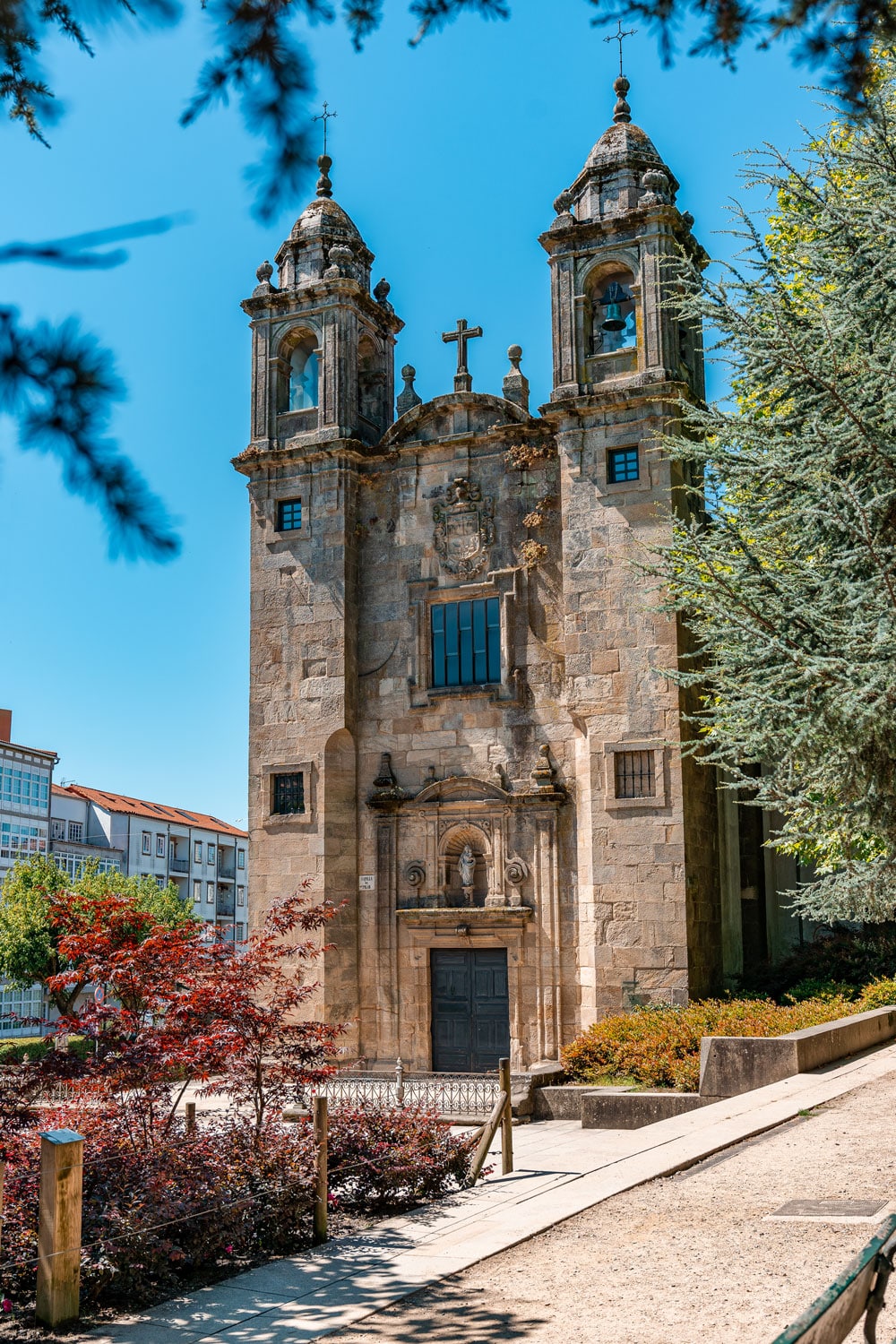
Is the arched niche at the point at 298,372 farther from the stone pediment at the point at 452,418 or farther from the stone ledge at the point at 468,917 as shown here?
the stone ledge at the point at 468,917

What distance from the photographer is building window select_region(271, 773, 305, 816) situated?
25109 millimetres

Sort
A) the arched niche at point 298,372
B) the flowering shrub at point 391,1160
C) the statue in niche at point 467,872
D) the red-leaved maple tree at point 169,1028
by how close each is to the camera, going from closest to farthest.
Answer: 1. the red-leaved maple tree at point 169,1028
2. the flowering shrub at point 391,1160
3. the statue in niche at point 467,872
4. the arched niche at point 298,372

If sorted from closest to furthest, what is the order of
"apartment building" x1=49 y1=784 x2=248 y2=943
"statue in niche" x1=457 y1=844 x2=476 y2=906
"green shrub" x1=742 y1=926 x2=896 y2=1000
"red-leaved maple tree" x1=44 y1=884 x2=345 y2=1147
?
"red-leaved maple tree" x1=44 y1=884 x2=345 y2=1147, "green shrub" x1=742 y1=926 x2=896 y2=1000, "statue in niche" x1=457 y1=844 x2=476 y2=906, "apartment building" x1=49 y1=784 x2=248 y2=943

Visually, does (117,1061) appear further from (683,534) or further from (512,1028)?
(512,1028)

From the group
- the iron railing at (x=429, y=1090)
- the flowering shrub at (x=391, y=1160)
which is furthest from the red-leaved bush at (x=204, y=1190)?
the iron railing at (x=429, y=1090)

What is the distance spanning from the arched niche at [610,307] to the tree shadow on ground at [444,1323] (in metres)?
19.1

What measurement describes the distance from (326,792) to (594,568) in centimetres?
654

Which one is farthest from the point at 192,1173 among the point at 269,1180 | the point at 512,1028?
the point at 512,1028

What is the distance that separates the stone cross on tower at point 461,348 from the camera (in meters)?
25.8

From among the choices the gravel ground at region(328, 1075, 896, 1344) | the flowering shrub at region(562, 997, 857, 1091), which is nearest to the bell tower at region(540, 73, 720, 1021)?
the flowering shrub at region(562, 997, 857, 1091)

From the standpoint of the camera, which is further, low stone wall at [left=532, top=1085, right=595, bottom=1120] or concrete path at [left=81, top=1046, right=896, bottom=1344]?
low stone wall at [left=532, top=1085, right=595, bottom=1120]

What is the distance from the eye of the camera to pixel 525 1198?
1022 cm

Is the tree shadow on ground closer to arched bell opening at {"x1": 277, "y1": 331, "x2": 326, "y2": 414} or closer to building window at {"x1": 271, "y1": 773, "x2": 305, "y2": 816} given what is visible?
building window at {"x1": 271, "y1": 773, "x2": 305, "y2": 816}

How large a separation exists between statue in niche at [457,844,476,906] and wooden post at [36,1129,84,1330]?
16494 millimetres
